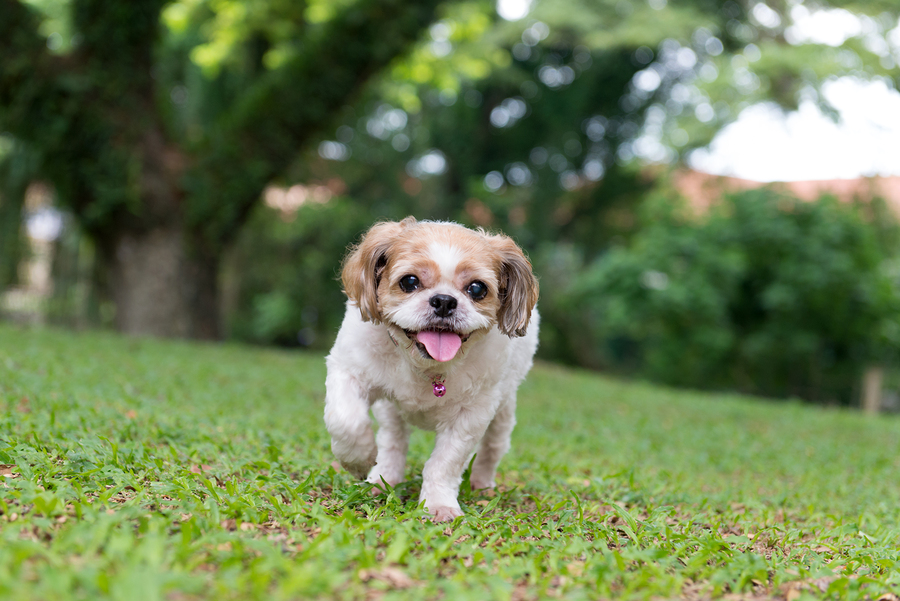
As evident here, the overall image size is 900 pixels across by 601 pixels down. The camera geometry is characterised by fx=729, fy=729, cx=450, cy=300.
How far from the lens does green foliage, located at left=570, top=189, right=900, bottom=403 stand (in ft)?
52.2

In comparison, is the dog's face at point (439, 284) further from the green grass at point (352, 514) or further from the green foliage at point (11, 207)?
the green foliage at point (11, 207)

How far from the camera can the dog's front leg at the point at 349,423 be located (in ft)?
11.4

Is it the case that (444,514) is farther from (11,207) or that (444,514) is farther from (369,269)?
(11,207)

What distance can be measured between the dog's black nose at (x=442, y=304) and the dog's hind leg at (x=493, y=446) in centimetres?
112

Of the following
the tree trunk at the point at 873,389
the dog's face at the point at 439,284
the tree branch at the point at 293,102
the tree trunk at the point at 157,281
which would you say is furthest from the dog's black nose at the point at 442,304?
the tree trunk at the point at 873,389

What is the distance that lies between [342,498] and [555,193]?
64.9 feet

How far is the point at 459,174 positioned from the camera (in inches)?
890

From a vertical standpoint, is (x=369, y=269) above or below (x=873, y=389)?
above

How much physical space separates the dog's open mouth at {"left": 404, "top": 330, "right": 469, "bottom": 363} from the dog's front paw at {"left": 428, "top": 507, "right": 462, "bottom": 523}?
2.43 feet

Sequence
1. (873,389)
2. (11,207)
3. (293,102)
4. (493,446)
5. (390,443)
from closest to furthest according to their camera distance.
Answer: (390,443)
(493,446)
(293,102)
(873,389)
(11,207)

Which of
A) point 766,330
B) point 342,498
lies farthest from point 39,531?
point 766,330

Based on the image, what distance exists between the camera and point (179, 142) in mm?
12828

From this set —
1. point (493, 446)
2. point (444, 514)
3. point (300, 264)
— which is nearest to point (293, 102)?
point (300, 264)

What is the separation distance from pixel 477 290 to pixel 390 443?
1202mm
